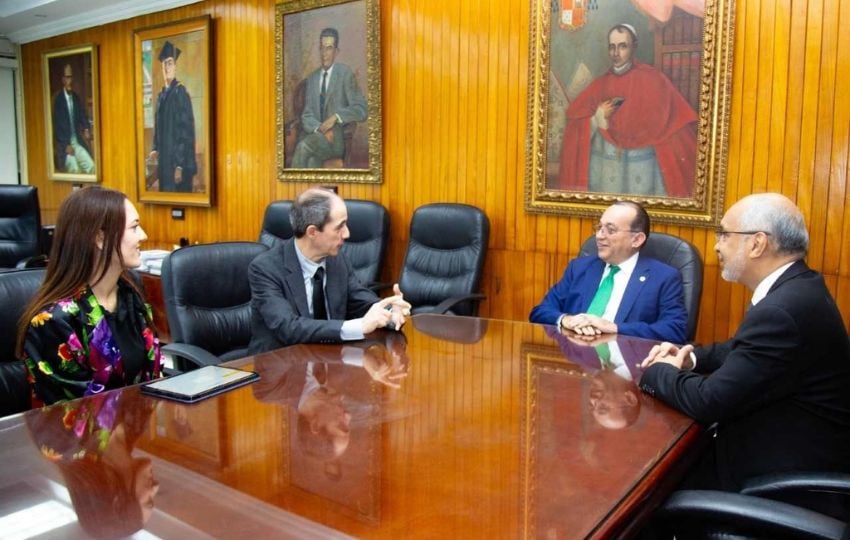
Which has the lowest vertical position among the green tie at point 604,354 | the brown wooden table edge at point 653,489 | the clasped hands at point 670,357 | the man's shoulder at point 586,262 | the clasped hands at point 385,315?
the brown wooden table edge at point 653,489

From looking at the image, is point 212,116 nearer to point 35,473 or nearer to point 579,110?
point 579,110

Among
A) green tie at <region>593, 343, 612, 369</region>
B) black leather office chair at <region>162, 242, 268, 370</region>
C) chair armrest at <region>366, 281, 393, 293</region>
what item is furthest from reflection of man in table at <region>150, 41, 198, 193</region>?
green tie at <region>593, 343, 612, 369</region>

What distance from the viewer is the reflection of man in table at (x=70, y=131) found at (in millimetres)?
7379

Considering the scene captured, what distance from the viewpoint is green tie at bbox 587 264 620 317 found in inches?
125

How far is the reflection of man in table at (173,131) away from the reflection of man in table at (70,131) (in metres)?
1.34

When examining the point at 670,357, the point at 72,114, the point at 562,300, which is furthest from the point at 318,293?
the point at 72,114

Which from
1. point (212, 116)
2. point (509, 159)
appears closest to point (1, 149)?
point (212, 116)

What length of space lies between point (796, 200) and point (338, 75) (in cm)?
308

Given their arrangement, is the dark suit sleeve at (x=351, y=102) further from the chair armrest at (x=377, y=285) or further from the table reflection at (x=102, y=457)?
the table reflection at (x=102, y=457)

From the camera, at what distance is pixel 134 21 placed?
261 inches

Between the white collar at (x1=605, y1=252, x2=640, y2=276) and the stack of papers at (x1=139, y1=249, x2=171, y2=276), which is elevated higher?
the white collar at (x1=605, y1=252, x2=640, y2=276)

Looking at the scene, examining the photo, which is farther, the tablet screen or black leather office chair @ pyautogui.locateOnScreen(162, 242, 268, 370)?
black leather office chair @ pyautogui.locateOnScreen(162, 242, 268, 370)

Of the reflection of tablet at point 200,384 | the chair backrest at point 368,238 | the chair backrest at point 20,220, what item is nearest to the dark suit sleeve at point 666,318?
the reflection of tablet at point 200,384

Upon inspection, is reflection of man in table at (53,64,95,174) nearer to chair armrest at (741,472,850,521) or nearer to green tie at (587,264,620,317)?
green tie at (587,264,620,317)
